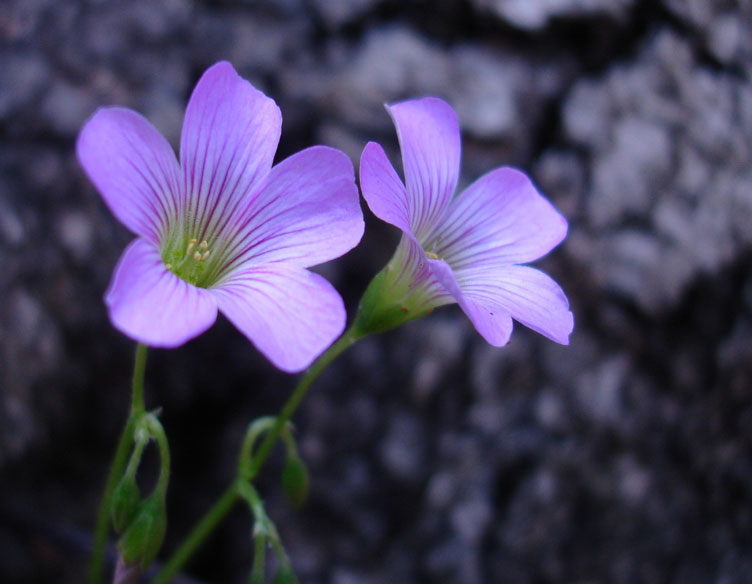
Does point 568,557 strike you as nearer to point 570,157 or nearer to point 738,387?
point 738,387

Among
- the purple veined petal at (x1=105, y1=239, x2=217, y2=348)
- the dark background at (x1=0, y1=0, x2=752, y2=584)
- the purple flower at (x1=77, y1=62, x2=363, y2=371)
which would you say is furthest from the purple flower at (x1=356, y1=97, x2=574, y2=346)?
the dark background at (x1=0, y1=0, x2=752, y2=584)

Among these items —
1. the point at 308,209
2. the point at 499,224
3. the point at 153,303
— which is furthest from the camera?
the point at 499,224

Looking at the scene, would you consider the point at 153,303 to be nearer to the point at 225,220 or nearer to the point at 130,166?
the point at 130,166

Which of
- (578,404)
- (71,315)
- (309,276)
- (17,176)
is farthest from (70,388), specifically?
(578,404)

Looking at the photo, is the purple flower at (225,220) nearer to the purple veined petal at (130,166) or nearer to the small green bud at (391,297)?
the purple veined petal at (130,166)

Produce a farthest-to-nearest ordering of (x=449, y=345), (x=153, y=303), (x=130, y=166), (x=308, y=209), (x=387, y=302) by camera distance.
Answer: (x=449, y=345) < (x=387, y=302) < (x=308, y=209) < (x=130, y=166) < (x=153, y=303)

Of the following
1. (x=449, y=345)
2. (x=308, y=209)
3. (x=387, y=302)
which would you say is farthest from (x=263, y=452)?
(x=449, y=345)

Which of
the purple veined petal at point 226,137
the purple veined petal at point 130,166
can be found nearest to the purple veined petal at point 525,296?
the purple veined petal at point 226,137
